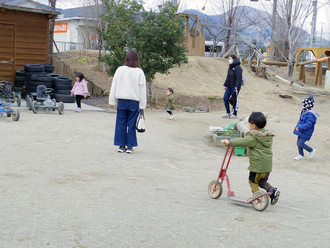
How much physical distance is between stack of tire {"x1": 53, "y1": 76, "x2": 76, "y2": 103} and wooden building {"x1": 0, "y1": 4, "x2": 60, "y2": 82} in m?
Result: 2.78

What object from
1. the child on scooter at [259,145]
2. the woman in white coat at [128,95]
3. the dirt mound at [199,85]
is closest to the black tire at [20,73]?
the dirt mound at [199,85]

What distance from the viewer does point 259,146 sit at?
5.16 m

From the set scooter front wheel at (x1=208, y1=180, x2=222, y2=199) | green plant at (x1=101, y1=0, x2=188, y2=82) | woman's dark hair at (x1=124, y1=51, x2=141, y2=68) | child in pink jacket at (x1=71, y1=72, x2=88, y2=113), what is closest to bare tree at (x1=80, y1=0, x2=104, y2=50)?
green plant at (x1=101, y1=0, x2=188, y2=82)

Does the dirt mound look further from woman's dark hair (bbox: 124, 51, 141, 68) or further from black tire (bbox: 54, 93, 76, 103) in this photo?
woman's dark hair (bbox: 124, 51, 141, 68)

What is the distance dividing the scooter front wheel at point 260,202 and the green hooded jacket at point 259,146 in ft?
0.92

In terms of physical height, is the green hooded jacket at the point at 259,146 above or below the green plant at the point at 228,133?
above

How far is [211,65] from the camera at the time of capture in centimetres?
2795

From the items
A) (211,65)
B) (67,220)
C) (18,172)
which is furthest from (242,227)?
(211,65)

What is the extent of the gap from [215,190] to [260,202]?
64cm

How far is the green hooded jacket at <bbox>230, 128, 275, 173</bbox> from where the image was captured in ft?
16.7

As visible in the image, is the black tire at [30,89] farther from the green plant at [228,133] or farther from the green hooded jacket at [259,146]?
the green hooded jacket at [259,146]

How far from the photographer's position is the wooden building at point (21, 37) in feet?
57.2

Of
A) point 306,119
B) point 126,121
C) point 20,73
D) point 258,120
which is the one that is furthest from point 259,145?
point 20,73

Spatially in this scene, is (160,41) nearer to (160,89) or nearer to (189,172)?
(160,89)
